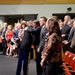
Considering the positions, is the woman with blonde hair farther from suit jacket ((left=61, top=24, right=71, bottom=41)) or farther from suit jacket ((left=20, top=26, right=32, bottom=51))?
suit jacket ((left=20, top=26, right=32, bottom=51))

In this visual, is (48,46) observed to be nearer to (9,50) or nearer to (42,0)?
(9,50)

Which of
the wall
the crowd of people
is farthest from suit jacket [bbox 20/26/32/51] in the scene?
the wall

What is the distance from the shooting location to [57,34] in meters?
4.82

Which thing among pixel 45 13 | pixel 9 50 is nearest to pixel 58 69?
pixel 9 50

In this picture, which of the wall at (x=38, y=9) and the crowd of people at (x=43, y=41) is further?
the wall at (x=38, y=9)

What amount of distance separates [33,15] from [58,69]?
43.9ft

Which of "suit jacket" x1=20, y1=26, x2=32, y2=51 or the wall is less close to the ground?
the wall

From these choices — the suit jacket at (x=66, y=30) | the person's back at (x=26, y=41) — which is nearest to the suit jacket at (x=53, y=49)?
the person's back at (x=26, y=41)

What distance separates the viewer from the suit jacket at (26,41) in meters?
7.56

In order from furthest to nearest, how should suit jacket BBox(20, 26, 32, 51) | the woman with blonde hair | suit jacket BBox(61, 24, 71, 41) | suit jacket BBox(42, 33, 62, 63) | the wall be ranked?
the wall, the woman with blonde hair, suit jacket BBox(61, 24, 71, 41), suit jacket BBox(20, 26, 32, 51), suit jacket BBox(42, 33, 62, 63)

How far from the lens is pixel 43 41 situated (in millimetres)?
6910

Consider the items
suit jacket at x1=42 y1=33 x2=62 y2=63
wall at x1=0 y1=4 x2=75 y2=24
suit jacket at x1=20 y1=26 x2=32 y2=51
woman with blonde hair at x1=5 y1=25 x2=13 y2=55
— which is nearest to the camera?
suit jacket at x1=42 y1=33 x2=62 y2=63

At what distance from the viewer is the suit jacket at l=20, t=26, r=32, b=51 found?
756 cm

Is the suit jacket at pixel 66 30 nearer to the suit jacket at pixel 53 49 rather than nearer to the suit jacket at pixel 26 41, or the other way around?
the suit jacket at pixel 26 41
